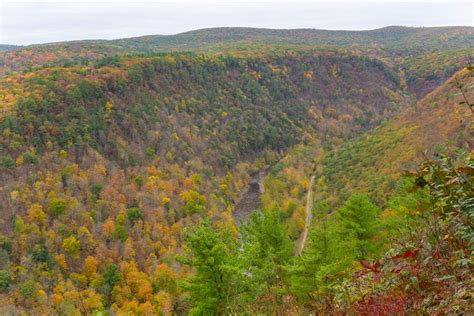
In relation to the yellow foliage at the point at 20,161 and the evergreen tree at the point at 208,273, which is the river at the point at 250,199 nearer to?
the yellow foliage at the point at 20,161

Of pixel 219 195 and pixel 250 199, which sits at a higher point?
pixel 219 195

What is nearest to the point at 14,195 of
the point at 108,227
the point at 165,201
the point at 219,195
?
the point at 108,227

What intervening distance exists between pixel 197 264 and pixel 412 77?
143 m

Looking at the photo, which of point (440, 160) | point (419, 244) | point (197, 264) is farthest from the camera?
point (197, 264)

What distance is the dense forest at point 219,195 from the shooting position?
588 cm

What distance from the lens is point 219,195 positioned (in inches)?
2832

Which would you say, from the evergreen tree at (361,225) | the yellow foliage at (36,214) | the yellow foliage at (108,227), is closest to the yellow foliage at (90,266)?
the yellow foliage at (108,227)

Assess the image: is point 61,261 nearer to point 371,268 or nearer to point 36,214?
point 36,214

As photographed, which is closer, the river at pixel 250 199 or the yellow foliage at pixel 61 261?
the yellow foliage at pixel 61 261

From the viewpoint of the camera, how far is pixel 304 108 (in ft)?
377

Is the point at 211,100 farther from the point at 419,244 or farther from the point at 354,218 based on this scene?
the point at 419,244

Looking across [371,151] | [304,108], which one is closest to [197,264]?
[371,151]

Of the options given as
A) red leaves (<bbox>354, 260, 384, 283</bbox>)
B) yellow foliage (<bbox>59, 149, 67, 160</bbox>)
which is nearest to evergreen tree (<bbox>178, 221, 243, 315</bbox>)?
red leaves (<bbox>354, 260, 384, 283</bbox>)

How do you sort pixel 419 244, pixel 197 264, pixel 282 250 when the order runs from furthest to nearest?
1. pixel 282 250
2. pixel 197 264
3. pixel 419 244
